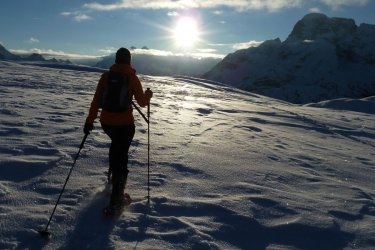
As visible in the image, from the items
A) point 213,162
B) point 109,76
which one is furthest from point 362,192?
point 109,76

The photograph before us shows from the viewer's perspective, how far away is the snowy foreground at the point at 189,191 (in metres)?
4.94

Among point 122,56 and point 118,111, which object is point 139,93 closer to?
point 118,111

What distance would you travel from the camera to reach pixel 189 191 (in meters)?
6.47

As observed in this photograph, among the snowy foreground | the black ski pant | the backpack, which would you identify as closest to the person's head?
the backpack

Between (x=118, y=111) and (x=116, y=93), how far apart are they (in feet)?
0.87

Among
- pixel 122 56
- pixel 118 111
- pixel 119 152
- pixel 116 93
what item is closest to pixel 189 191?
pixel 119 152

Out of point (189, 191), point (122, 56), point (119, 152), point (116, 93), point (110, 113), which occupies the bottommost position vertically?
point (189, 191)

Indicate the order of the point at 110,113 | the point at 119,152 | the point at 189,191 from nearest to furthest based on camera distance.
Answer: the point at 110,113 < the point at 119,152 < the point at 189,191

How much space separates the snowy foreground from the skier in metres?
0.48

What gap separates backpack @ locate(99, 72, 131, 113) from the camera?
5.45 m

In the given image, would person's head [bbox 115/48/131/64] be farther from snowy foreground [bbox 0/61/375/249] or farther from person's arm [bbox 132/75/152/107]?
snowy foreground [bbox 0/61/375/249]

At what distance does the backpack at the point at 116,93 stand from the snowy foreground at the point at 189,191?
144cm

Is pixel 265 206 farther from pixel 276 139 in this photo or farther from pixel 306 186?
pixel 276 139

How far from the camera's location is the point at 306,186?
24.3 ft
